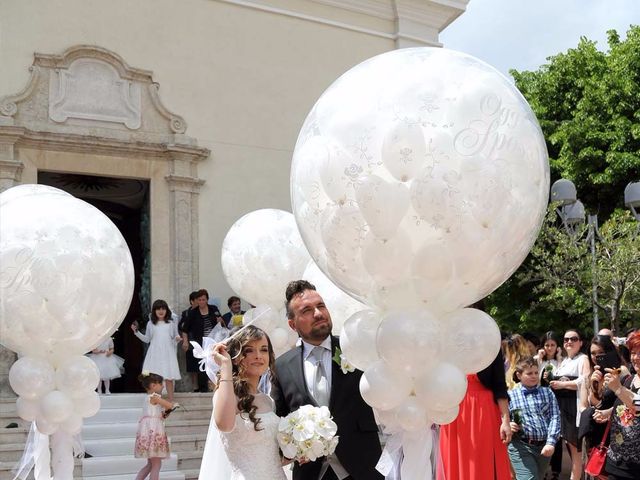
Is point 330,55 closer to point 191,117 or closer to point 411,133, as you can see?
point 191,117

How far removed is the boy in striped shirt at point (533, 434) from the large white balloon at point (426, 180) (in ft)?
10.7

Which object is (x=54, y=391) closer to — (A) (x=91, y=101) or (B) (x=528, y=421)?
(B) (x=528, y=421)

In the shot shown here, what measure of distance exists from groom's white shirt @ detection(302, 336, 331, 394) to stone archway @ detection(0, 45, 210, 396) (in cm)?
1044

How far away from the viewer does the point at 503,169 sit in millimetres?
3758

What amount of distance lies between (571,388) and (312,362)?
560cm

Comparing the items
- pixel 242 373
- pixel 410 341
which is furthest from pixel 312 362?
pixel 410 341

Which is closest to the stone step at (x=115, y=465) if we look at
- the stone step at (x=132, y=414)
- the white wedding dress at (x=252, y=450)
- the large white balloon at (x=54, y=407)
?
the stone step at (x=132, y=414)

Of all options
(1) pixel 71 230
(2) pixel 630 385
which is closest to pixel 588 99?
(2) pixel 630 385

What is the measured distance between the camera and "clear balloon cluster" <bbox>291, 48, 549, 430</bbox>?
12.2 feet

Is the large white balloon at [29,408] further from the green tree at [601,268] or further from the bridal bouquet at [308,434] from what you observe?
the green tree at [601,268]

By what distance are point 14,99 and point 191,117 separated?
310 cm

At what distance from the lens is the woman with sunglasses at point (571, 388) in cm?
948

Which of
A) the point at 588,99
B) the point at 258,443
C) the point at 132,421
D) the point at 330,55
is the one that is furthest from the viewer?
the point at 588,99

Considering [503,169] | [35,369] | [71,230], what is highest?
[71,230]
